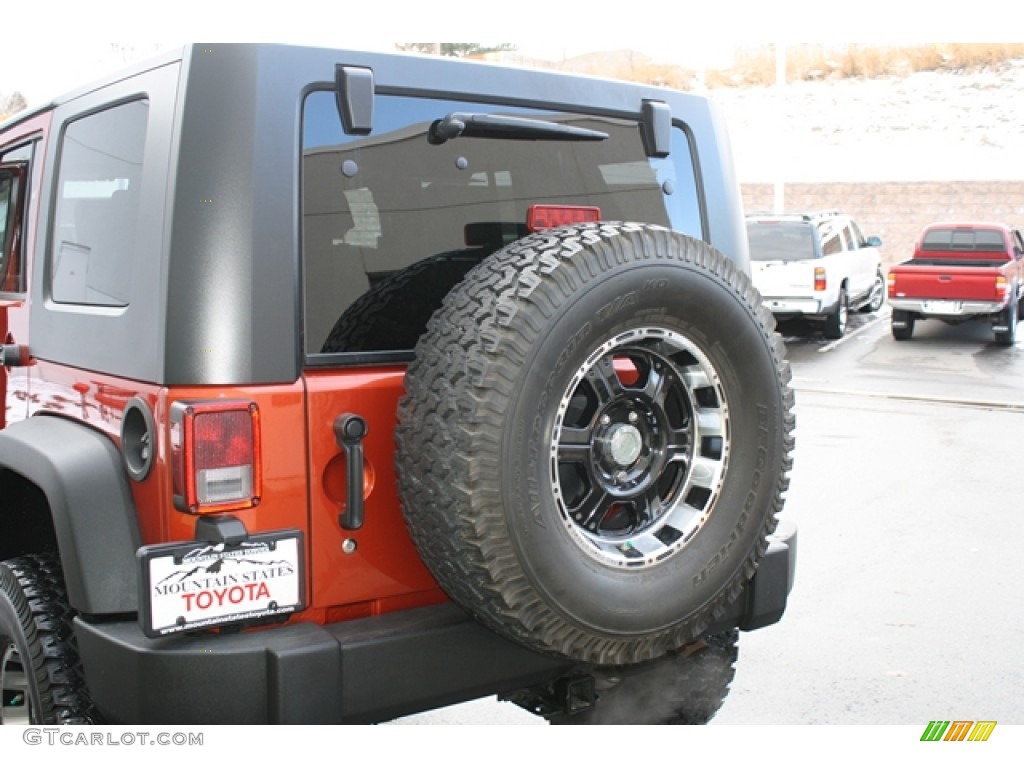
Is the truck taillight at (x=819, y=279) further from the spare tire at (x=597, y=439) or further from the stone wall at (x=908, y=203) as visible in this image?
the spare tire at (x=597, y=439)

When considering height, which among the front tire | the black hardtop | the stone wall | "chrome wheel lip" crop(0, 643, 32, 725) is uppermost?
the stone wall

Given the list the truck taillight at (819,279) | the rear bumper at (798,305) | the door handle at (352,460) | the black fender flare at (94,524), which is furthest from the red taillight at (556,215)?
the truck taillight at (819,279)

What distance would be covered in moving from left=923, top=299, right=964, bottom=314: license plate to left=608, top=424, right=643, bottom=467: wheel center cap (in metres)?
14.7

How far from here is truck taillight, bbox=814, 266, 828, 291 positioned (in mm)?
15828

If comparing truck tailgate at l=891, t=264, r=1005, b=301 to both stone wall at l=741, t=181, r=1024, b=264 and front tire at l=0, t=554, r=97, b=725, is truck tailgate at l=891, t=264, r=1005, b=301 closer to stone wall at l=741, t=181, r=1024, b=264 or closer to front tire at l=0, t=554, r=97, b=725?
stone wall at l=741, t=181, r=1024, b=264

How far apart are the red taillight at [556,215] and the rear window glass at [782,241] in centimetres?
1360

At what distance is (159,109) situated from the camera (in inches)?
105

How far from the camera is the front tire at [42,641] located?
2830 mm

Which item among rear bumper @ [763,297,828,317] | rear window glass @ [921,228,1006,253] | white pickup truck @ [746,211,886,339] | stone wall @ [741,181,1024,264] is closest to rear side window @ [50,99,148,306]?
white pickup truck @ [746,211,886,339]

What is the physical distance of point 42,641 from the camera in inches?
113

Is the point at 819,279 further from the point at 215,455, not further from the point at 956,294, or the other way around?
the point at 215,455

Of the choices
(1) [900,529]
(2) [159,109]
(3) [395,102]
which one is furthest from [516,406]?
(1) [900,529]

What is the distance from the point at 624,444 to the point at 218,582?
100cm

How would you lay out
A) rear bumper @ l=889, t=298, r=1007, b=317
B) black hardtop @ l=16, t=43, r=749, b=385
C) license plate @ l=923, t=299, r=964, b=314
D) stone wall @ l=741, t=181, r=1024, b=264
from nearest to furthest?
black hardtop @ l=16, t=43, r=749, b=385
rear bumper @ l=889, t=298, r=1007, b=317
license plate @ l=923, t=299, r=964, b=314
stone wall @ l=741, t=181, r=1024, b=264
